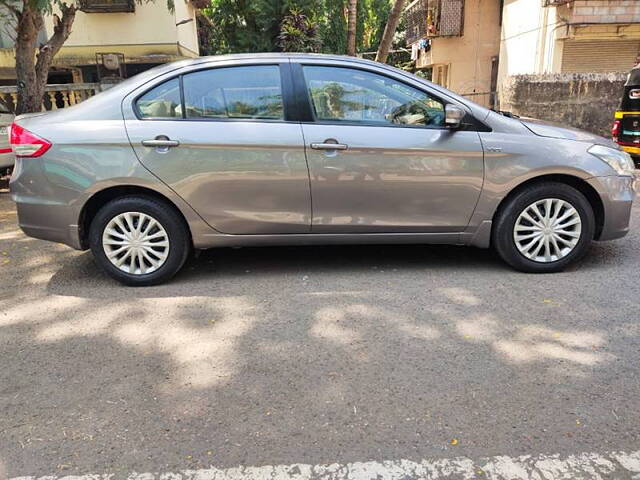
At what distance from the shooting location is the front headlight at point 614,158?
4367mm

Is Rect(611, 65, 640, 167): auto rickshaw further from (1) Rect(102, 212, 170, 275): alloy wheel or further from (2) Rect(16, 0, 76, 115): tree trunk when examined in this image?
(2) Rect(16, 0, 76, 115): tree trunk

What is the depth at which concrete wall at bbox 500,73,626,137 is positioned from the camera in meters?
10.3

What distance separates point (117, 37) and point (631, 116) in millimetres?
13912

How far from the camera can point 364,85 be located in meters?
4.27

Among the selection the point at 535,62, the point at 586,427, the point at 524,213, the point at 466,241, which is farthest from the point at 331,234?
the point at 535,62

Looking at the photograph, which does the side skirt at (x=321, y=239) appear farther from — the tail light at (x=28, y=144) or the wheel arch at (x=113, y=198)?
the tail light at (x=28, y=144)

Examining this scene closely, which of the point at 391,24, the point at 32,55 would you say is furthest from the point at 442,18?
the point at 32,55

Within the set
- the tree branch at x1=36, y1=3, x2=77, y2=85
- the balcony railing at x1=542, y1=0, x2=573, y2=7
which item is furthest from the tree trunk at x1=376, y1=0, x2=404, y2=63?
the tree branch at x1=36, y1=3, x2=77, y2=85

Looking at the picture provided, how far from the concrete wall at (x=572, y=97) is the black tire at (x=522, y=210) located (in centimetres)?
660

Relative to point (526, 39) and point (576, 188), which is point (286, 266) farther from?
point (526, 39)

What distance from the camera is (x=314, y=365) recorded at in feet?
10.2

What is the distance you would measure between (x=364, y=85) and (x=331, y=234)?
1.18 m

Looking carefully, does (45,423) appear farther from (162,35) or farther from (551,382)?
(162,35)

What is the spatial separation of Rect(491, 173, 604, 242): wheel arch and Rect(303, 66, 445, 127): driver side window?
805 mm
